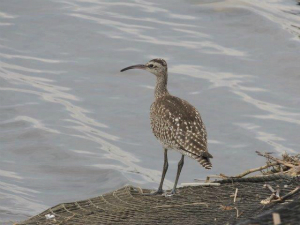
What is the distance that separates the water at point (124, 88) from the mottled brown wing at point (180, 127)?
3.90 m

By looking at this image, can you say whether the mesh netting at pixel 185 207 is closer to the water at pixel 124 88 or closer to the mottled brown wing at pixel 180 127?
the mottled brown wing at pixel 180 127

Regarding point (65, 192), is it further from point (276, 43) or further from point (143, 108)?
point (276, 43)

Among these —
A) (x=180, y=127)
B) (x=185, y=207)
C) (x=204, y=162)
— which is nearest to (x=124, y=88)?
(x=180, y=127)

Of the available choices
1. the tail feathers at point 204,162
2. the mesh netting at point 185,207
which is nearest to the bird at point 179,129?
the tail feathers at point 204,162

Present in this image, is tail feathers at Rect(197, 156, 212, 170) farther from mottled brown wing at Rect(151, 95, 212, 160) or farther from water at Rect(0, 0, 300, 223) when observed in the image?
water at Rect(0, 0, 300, 223)

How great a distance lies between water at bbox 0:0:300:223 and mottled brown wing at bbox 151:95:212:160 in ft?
12.8

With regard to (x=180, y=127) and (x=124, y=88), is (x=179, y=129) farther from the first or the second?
(x=124, y=88)

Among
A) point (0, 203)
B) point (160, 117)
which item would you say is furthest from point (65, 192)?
point (160, 117)

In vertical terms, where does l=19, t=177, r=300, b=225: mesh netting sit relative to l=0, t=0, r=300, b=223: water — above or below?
above

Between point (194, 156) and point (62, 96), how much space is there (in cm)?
875

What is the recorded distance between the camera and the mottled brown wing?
10.6m

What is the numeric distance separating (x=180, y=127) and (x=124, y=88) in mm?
8519

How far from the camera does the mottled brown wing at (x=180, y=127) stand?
1059 cm

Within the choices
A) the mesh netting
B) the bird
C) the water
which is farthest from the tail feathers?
the water
